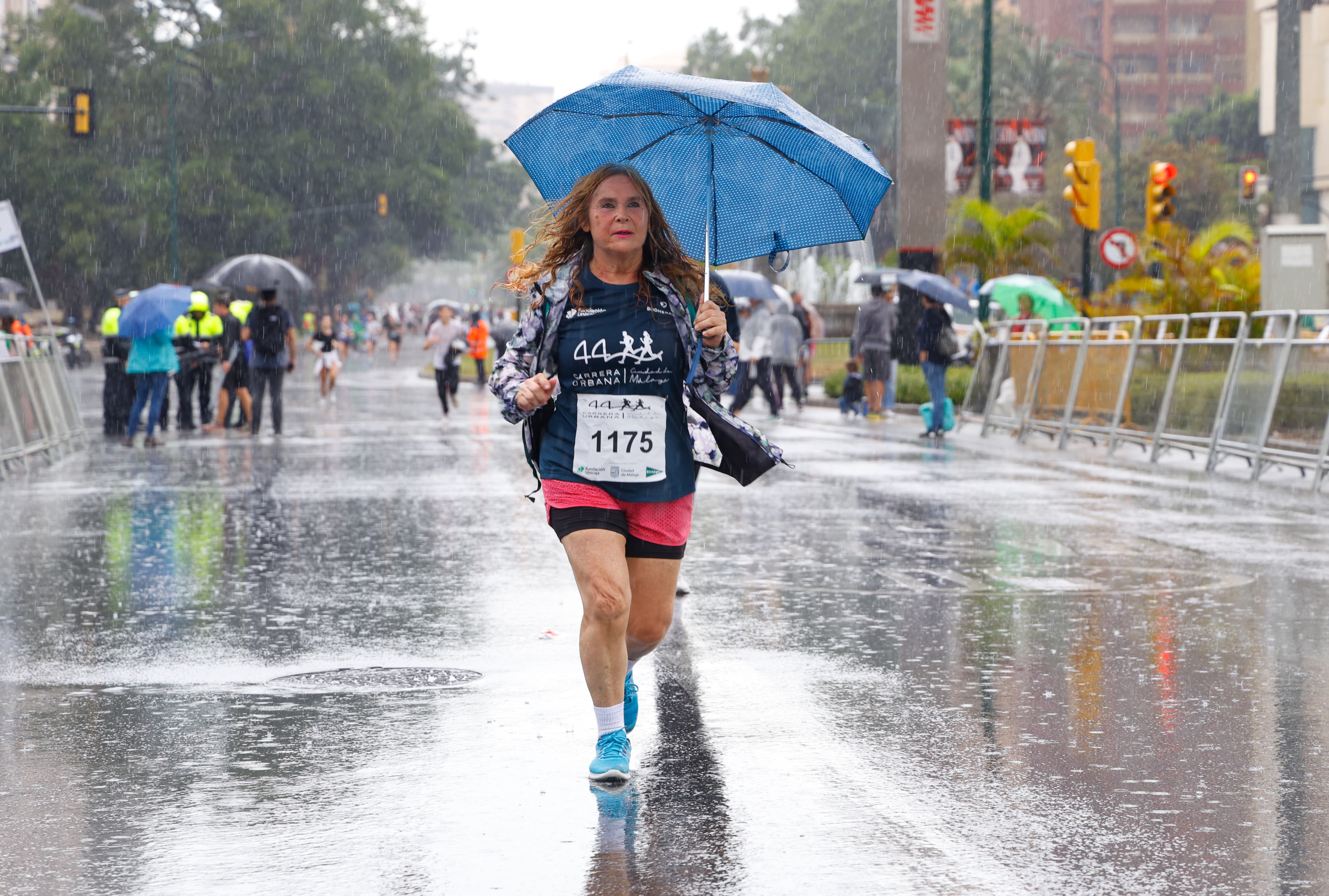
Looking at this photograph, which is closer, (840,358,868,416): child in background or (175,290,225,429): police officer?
(175,290,225,429): police officer

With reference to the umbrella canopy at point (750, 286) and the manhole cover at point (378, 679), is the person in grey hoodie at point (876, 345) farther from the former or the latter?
the manhole cover at point (378, 679)

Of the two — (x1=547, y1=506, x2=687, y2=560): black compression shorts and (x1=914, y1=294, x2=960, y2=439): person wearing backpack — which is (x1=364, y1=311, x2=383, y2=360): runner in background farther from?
(x1=547, y1=506, x2=687, y2=560): black compression shorts

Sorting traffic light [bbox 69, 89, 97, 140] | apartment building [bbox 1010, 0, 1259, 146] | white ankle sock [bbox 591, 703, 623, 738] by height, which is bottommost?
white ankle sock [bbox 591, 703, 623, 738]

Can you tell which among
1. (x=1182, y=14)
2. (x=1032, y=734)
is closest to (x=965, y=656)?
(x=1032, y=734)

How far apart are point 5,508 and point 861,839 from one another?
419 inches

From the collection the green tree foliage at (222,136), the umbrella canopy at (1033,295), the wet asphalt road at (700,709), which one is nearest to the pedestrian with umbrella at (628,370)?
the wet asphalt road at (700,709)

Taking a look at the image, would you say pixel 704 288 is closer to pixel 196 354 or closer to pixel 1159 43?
pixel 196 354

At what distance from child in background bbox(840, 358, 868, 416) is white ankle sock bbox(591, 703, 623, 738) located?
2143 cm

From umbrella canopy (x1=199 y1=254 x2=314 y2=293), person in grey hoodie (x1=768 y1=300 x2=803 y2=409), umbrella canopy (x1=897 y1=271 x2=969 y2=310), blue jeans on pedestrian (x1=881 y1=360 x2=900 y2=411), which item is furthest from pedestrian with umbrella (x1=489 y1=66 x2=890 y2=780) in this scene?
umbrella canopy (x1=199 y1=254 x2=314 y2=293)

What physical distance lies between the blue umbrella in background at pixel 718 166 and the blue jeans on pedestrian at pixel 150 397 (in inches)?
617

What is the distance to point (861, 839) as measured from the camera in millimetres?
4742

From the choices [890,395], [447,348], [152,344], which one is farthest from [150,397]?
[890,395]

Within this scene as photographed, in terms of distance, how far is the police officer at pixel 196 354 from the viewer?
22812mm

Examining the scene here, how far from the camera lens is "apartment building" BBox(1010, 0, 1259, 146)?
119188mm
